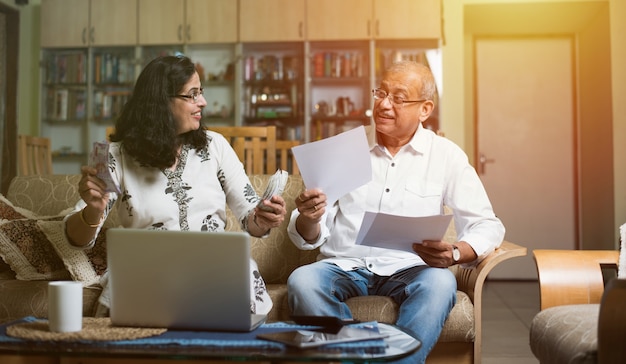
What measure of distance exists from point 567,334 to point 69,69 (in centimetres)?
504

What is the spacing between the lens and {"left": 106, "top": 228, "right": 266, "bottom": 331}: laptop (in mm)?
1270

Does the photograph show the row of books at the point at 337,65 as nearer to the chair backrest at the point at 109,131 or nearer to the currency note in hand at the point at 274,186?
the chair backrest at the point at 109,131

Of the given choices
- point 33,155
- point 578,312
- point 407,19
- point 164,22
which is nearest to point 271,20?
point 164,22

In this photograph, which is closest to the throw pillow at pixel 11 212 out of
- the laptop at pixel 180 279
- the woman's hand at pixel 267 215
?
the woman's hand at pixel 267 215

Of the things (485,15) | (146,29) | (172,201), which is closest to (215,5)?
(146,29)

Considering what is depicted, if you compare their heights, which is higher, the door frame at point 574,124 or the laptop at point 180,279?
the door frame at point 574,124

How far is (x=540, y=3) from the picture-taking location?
16.8ft

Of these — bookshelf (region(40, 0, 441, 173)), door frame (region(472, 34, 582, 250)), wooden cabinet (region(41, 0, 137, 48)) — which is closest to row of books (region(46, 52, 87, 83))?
bookshelf (region(40, 0, 441, 173))

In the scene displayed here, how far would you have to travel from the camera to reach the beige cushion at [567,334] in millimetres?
1464

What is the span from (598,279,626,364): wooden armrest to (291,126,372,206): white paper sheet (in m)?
0.72

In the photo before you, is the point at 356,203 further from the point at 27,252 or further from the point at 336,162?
the point at 27,252

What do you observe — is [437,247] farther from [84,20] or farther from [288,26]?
[84,20]

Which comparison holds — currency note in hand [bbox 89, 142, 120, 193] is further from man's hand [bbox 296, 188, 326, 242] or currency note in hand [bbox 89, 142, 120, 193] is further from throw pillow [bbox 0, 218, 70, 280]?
throw pillow [bbox 0, 218, 70, 280]

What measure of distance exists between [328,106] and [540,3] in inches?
73.9
